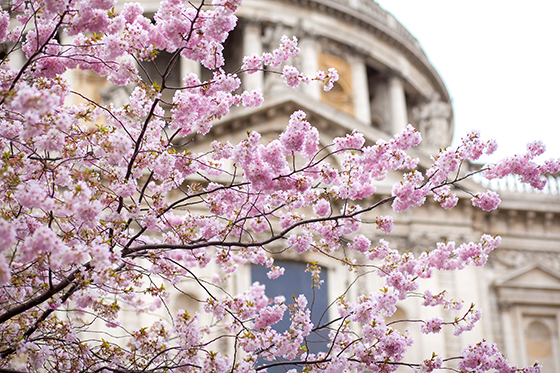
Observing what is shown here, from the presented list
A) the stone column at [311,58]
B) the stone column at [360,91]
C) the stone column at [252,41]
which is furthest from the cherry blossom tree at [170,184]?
the stone column at [360,91]

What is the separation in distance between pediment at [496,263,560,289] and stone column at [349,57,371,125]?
1151cm

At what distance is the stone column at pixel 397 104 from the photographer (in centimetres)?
3412

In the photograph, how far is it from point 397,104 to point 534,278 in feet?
47.1

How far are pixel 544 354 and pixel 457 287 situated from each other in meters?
3.63

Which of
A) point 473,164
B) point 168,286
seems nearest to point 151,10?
point 473,164

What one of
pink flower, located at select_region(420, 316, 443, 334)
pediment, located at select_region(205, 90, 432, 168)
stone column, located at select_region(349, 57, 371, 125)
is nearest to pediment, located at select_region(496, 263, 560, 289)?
pediment, located at select_region(205, 90, 432, 168)

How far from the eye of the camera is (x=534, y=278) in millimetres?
21984

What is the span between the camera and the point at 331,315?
64.6ft

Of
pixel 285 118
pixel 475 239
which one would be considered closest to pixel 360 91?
pixel 285 118

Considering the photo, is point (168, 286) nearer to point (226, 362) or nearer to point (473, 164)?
point (226, 362)

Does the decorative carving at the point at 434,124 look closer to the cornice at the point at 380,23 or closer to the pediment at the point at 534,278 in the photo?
the pediment at the point at 534,278

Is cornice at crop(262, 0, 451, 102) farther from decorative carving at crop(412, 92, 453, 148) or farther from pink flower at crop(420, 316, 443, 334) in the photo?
pink flower at crop(420, 316, 443, 334)

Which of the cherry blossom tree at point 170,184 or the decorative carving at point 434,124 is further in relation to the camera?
the decorative carving at point 434,124

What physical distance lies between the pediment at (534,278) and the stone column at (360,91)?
11508 millimetres
